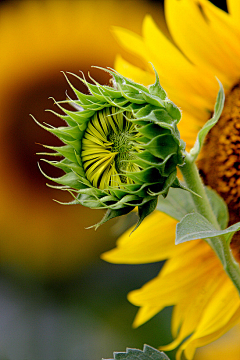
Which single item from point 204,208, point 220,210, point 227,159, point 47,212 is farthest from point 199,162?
point 47,212

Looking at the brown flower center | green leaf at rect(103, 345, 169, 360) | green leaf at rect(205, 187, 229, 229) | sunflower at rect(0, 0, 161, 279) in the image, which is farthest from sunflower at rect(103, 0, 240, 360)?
sunflower at rect(0, 0, 161, 279)

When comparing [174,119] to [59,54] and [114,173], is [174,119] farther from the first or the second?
[59,54]

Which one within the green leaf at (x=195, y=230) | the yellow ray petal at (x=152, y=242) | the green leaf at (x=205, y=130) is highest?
the green leaf at (x=205, y=130)

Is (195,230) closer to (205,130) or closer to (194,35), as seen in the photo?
(205,130)

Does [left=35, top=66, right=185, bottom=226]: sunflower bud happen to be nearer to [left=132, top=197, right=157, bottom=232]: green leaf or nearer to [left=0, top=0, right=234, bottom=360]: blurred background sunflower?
[left=132, top=197, right=157, bottom=232]: green leaf

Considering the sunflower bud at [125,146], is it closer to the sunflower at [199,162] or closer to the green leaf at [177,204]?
the green leaf at [177,204]

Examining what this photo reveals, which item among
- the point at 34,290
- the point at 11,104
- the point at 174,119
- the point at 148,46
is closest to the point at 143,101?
the point at 174,119

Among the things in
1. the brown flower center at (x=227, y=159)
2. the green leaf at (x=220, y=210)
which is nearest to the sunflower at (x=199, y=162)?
the brown flower center at (x=227, y=159)
